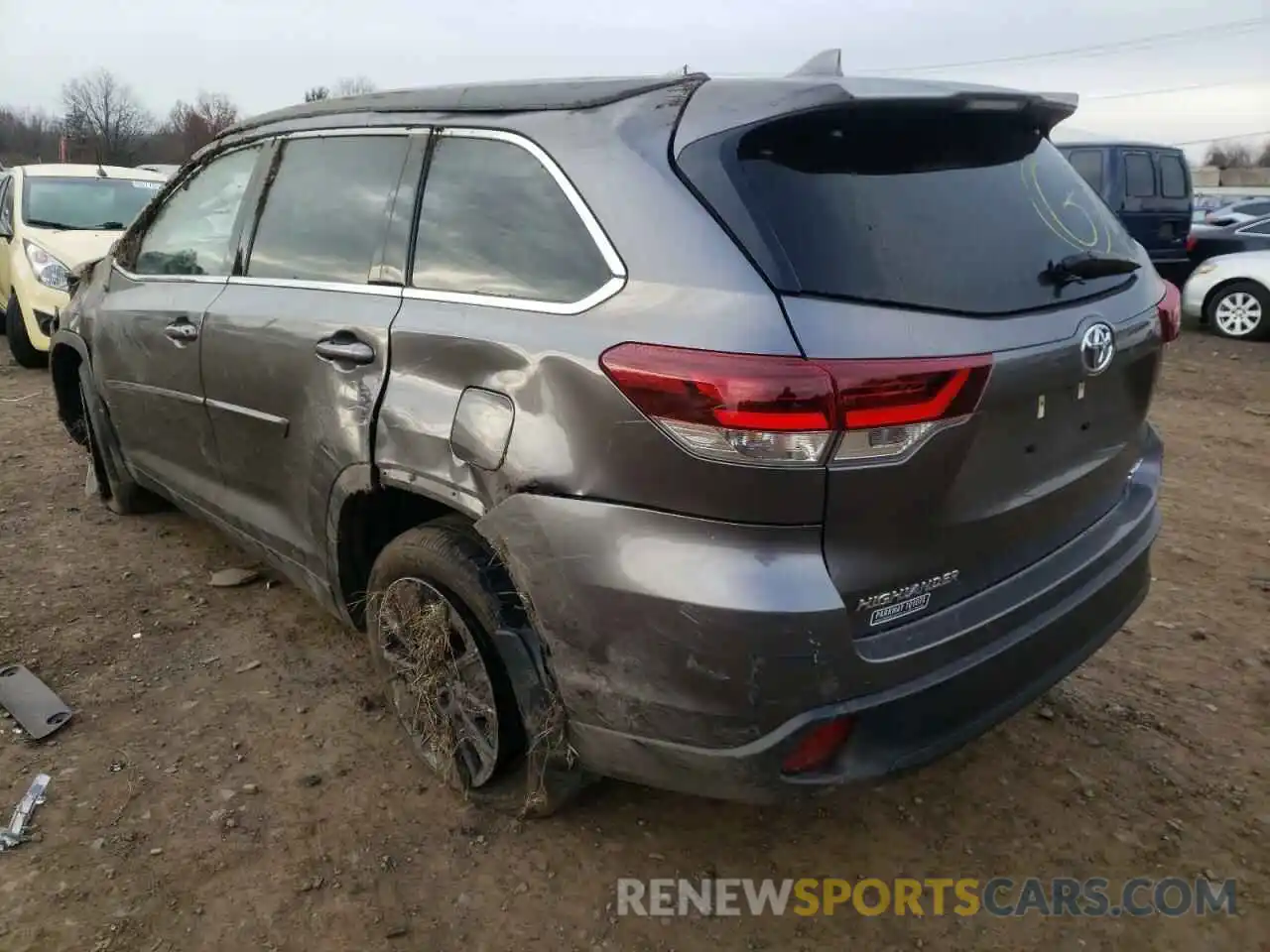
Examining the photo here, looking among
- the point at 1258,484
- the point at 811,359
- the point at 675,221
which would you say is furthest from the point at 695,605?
the point at 1258,484

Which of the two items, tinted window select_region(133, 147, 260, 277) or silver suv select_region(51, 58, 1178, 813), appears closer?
silver suv select_region(51, 58, 1178, 813)

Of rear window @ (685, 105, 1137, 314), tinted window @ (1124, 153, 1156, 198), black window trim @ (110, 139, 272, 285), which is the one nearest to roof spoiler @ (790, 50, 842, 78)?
rear window @ (685, 105, 1137, 314)

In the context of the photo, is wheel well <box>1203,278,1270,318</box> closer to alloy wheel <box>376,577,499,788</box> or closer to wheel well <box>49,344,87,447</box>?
alloy wheel <box>376,577,499,788</box>

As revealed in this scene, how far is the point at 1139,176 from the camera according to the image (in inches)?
443

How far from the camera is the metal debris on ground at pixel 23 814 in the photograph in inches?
98.7

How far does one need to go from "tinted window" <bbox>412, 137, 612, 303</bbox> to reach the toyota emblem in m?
1.07

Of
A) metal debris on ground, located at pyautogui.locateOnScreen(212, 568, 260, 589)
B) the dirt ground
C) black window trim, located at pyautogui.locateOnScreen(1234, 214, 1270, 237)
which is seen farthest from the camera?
black window trim, located at pyautogui.locateOnScreen(1234, 214, 1270, 237)

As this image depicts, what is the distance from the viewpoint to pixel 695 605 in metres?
1.84

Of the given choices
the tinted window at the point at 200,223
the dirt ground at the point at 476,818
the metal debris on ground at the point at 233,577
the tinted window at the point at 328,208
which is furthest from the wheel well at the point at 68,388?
the tinted window at the point at 328,208

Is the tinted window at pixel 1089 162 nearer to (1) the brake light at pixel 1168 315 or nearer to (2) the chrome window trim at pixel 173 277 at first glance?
(1) the brake light at pixel 1168 315

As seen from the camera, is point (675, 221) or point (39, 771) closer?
point (675, 221)

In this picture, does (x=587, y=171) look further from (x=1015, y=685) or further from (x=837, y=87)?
(x=1015, y=685)

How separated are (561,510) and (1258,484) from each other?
478 centimetres

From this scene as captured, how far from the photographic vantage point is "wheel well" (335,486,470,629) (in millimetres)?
2691
